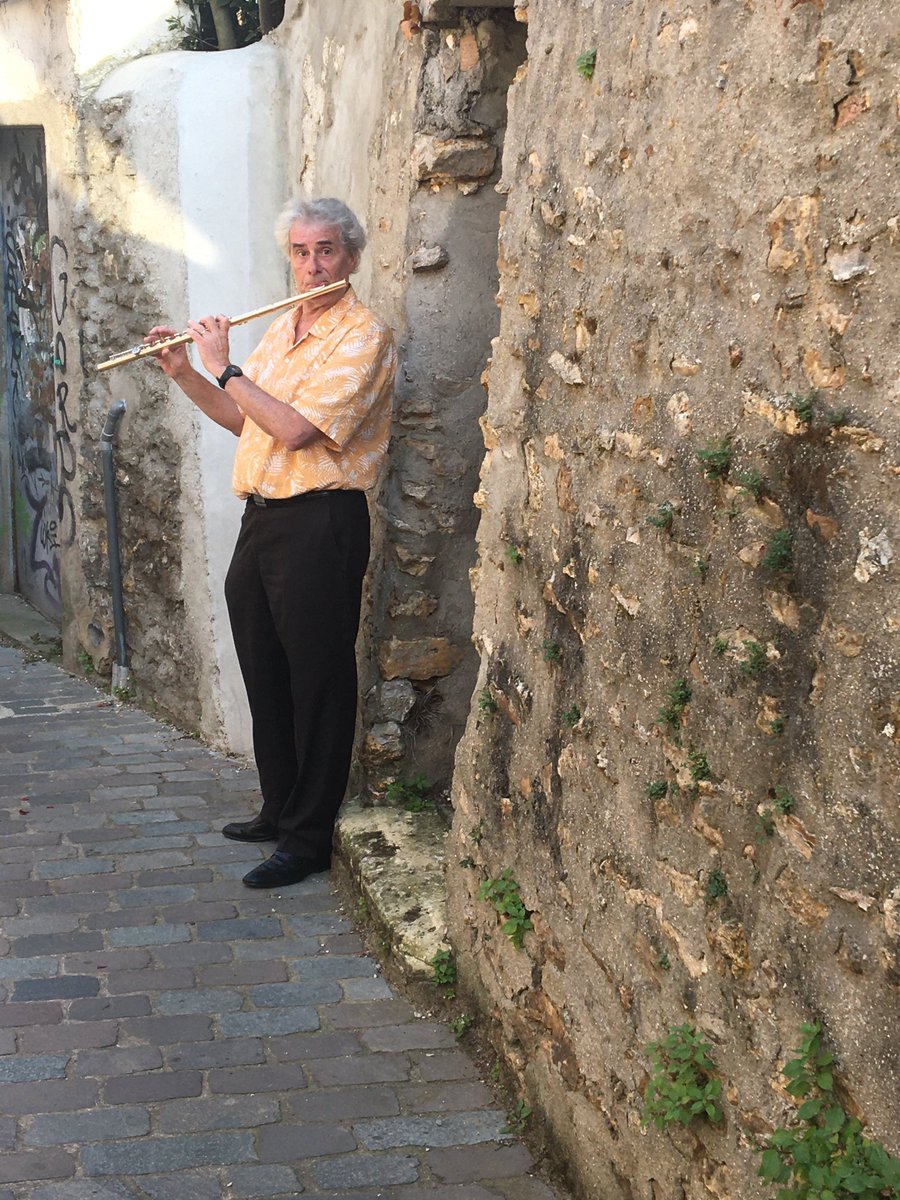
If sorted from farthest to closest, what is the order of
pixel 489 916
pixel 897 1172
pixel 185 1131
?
pixel 489 916 → pixel 185 1131 → pixel 897 1172

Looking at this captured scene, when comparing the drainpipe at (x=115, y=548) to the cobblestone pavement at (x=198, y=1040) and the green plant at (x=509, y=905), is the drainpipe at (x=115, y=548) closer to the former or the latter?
the cobblestone pavement at (x=198, y=1040)

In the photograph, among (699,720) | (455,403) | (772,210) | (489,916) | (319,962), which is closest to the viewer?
(772,210)

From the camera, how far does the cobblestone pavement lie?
293 cm

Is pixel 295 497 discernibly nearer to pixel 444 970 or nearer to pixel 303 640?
pixel 303 640

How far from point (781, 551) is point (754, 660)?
6.9 inches

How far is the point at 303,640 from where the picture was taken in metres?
4.23

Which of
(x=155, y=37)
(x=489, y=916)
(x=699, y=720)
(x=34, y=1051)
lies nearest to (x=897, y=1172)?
(x=699, y=720)

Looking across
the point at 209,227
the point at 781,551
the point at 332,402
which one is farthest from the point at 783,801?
the point at 209,227

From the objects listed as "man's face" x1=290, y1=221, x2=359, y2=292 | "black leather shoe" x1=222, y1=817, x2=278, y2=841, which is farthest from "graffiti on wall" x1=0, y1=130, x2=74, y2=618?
"man's face" x1=290, y1=221, x2=359, y2=292

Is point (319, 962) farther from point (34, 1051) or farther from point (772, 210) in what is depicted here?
point (772, 210)

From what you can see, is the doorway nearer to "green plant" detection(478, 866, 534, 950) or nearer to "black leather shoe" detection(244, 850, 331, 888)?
"black leather shoe" detection(244, 850, 331, 888)

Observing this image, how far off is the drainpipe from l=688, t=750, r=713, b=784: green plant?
14.7ft

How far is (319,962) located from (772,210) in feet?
8.29

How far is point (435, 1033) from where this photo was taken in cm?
353
